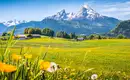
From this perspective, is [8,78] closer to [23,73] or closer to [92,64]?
[23,73]

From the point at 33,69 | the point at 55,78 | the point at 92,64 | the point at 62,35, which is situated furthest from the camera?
the point at 62,35

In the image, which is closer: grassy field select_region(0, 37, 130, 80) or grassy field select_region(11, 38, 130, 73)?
grassy field select_region(0, 37, 130, 80)

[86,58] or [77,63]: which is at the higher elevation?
[86,58]

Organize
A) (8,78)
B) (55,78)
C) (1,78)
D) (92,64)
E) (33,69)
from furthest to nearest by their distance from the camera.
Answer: (92,64) < (55,78) < (33,69) < (1,78) < (8,78)

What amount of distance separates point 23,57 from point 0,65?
3.58 ft

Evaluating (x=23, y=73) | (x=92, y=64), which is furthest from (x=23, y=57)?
(x=92, y=64)

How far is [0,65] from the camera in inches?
86.0

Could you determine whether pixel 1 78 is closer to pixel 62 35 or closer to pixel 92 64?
pixel 92 64

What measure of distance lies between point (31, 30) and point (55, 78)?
14080 cm

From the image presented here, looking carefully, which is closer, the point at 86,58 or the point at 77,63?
the point at 77,63

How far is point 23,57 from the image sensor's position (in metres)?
3.27

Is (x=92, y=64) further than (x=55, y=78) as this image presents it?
Yes

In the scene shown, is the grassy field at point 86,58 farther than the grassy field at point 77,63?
Yes

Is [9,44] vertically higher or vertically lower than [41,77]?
higher
